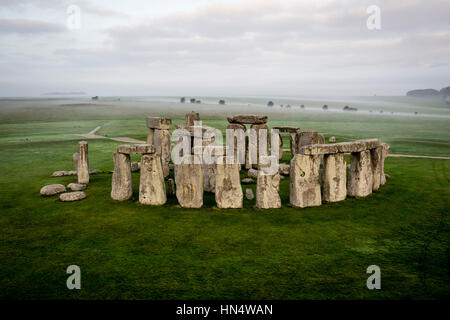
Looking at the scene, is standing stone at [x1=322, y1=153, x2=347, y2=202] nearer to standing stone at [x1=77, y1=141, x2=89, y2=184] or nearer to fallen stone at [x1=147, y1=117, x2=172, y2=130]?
fallen stone at [x1=147, y1=117, x2=172, y2=130]

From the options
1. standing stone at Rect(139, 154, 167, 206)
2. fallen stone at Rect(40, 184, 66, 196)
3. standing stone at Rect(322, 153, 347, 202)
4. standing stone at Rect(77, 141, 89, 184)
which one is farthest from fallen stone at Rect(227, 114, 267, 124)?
fallen stone at Rect(40, 184, 66, 196)

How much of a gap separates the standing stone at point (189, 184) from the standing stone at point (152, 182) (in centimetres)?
53

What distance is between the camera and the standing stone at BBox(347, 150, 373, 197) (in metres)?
9.87

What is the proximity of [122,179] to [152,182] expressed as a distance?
1.01 metres

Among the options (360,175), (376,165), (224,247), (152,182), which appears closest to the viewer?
(224,247)

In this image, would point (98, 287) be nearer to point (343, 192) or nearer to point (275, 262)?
point (275, 262)

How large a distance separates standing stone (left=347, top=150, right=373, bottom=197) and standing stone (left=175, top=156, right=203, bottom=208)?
180 inches

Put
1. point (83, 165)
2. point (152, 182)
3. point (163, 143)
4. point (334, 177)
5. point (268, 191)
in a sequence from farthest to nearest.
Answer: point (163, 143), point (83, 165), point (334, 177), point (152, 182), point (268, 191)

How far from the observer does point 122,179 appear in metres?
9.60

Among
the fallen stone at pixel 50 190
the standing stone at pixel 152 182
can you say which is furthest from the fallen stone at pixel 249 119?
the fallen stone at pixel 50 190

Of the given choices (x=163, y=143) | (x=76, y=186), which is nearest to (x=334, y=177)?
(x=163, y=143)

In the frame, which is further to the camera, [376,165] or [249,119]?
[249,119]

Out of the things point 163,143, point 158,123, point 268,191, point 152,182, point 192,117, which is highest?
point 192,117

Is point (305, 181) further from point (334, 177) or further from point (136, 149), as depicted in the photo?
point (136, 149)
